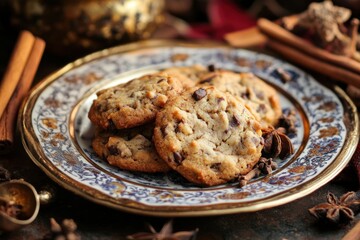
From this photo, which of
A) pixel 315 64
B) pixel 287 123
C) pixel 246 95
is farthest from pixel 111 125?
pixel 315 64

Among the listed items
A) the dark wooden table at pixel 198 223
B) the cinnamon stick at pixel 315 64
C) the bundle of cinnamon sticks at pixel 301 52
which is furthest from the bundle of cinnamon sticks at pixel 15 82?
the cinnamon stick at pixel 315 64

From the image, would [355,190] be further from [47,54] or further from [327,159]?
[47,54]

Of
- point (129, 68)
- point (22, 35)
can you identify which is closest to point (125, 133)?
point (129, 68)

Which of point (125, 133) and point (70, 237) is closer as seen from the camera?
A: point (70, 237)

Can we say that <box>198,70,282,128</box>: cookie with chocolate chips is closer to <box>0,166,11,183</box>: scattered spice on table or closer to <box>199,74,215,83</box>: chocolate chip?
<box>199,74,215,83</box>: chocolate chip

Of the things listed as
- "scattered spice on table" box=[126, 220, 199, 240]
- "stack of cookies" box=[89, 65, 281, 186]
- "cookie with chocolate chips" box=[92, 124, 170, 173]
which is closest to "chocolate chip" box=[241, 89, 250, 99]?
"stack of cookies" box=[89, 65, 281, 186]

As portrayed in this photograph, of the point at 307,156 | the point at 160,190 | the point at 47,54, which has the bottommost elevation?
the point at 47,54
